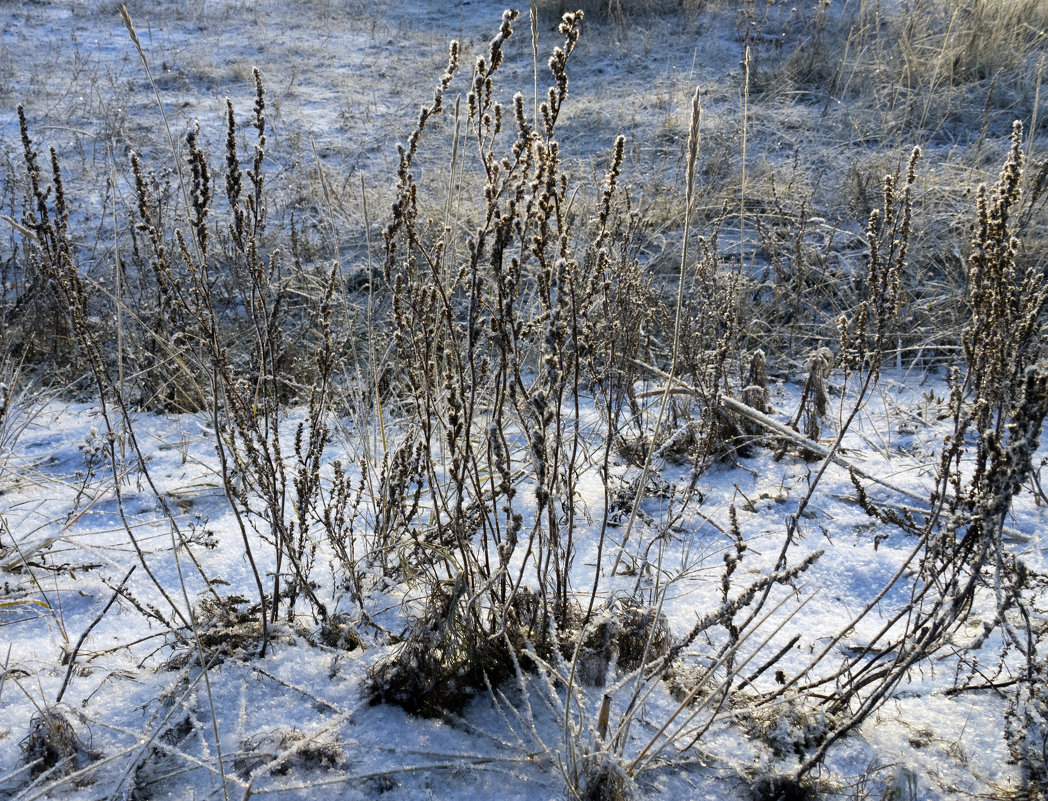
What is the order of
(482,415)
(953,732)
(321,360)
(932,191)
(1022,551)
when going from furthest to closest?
(932,191), (482,415), (1022,551), (321,360), (953,732)

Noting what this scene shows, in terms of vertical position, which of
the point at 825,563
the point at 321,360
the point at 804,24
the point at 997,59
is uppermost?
the point at 804,24

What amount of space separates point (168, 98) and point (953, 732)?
822 centimetres

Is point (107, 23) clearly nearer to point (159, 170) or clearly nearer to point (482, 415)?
point (159, 170)

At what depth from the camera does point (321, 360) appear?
1594mm

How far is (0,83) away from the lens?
714cm

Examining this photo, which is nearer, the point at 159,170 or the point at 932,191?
the point at 932,191

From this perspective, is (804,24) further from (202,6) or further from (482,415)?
(202,6)

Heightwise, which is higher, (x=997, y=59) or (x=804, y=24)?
(x=804, y=24)

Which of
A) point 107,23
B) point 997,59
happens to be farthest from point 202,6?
point 997,59

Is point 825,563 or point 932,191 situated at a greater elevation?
point 932,191

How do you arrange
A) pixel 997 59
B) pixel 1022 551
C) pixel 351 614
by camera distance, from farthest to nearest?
1. pixel 997 59
2. pixel 1022 551
3. pixel 351 614

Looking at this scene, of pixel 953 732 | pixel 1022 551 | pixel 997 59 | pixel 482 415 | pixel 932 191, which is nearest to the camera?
pixel 953 732

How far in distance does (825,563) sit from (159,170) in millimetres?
5870

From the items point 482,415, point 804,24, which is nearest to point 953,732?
point 482,415
